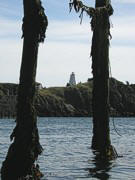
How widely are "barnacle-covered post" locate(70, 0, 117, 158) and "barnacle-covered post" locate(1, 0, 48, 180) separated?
22.0 feet

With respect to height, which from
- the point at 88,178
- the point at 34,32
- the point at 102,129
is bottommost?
the point at 88,178

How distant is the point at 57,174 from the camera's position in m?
20.8

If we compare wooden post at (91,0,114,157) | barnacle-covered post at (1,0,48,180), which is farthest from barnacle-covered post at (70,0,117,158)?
barnacle-covered post at (1,0,48,180)

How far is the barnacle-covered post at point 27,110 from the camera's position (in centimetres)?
1634

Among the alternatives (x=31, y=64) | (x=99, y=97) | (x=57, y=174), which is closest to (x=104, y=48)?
(x=99, y=97)

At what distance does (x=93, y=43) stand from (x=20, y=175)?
9470 mm

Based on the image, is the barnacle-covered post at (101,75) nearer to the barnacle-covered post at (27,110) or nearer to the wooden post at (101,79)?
the wooden post at (101,79)

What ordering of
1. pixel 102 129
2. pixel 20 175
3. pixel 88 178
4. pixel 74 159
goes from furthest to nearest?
pixel 74 159
pixel 102 129
pixel 88 178
pixel 20 175

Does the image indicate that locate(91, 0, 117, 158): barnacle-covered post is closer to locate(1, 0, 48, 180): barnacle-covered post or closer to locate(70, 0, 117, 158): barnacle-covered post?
locate(70, 0, 117, 158): barnacle-covered post

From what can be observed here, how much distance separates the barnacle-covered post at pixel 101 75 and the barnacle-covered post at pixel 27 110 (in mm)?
6706

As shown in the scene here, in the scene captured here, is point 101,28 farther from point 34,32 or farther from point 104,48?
point 34,32

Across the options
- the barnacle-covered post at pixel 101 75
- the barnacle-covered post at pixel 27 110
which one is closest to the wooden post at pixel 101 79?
the barnacle-covered post at pixel 101 75

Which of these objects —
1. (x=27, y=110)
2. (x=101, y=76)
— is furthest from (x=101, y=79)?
(x=27, y=110)

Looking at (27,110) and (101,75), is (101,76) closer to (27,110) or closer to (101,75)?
(101,75)
